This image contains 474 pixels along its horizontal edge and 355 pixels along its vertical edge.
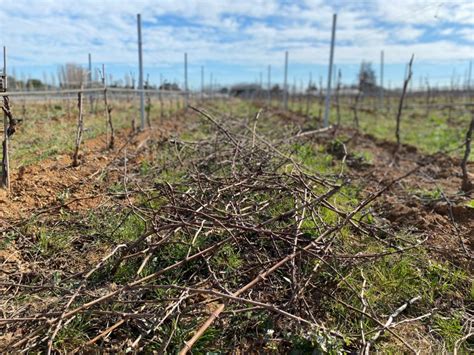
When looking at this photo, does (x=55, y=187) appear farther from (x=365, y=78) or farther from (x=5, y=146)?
(x=365, y=78)

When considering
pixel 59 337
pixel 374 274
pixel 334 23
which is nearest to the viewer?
pixel 59 337

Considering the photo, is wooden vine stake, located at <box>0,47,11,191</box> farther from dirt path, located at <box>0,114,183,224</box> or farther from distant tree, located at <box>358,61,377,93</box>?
distant tree, located at <box>358,61,377,93</box>

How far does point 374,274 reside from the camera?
2635 millimetres

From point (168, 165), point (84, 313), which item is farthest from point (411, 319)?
point (168, 165)

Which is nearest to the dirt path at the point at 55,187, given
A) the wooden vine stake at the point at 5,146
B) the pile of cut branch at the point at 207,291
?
the wooden vine stake at the point at 5,146

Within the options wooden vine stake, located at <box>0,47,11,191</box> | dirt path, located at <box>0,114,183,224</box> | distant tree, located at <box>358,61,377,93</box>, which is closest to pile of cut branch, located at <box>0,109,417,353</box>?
dirt path, located at <box>0,114,183,224</box>

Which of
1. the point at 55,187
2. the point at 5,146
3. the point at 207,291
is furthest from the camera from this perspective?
the point at 55,187

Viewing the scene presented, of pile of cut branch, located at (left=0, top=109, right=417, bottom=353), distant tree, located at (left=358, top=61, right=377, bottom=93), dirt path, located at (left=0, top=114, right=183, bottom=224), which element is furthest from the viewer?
distant tree, located at (left=358, top=61, right=377, bottom=93)

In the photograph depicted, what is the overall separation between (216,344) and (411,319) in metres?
1.16

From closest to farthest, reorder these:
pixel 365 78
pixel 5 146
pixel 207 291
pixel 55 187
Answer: pixel 207 291 < pixel 5 146 < pixel 55 187 < pixel 365 78

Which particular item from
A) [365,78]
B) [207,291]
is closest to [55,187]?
[207,291]

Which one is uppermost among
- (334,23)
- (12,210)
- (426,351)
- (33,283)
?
(334,23)

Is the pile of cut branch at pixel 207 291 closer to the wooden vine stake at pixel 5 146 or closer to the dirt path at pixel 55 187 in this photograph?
the dirt path at pixel 55 187

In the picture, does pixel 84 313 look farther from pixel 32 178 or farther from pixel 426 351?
pixel 32 178
